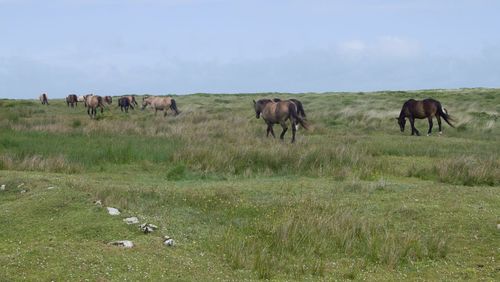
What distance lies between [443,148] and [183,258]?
15.0 meters

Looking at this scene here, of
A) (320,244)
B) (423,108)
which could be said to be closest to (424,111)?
(423,108)

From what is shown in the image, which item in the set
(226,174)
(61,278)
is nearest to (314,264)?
(61,278)

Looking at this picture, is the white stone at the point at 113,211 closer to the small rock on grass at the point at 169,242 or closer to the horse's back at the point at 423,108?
the small rock on grass at the point at 169,242

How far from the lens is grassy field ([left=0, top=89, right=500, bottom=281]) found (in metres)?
7.50

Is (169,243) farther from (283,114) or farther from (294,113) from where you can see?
(283,114)

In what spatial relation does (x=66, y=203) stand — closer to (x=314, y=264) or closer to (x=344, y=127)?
(x=314, y=264)

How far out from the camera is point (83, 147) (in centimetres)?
1825

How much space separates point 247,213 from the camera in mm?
10141

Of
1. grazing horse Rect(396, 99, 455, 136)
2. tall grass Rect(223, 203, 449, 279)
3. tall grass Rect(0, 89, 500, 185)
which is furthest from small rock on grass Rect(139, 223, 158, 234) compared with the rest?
grazing horse Rect(396, 99, 455, 136)

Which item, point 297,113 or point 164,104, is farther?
point 164,104

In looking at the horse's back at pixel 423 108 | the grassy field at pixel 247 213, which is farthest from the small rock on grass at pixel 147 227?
the horse's back at pixel 423 108

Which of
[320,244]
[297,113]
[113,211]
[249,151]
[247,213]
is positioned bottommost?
[320,244]

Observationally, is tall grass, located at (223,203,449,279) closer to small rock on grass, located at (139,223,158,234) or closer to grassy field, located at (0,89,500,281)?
grassy field, located at (0,89,500,281)

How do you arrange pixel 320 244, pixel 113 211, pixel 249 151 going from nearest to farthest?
pixel 320 244
pixel 113 211
pixel 249 151
